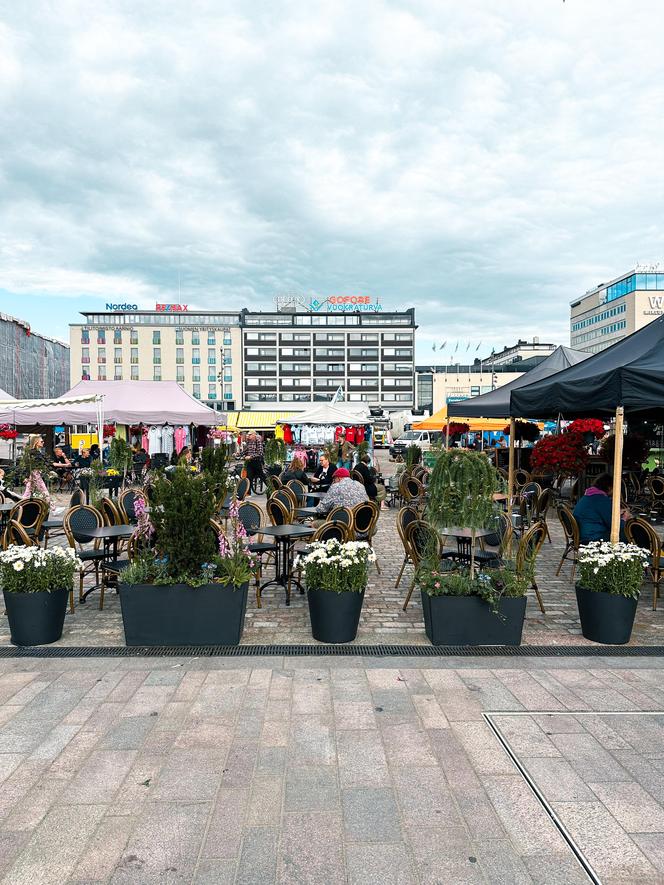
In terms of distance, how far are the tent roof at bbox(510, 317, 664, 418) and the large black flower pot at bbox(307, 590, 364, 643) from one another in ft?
11.9

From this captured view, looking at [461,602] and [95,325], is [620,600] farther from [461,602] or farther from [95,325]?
[95,325]

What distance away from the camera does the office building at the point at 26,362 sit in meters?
68.8

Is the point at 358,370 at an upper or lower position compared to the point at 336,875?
upper

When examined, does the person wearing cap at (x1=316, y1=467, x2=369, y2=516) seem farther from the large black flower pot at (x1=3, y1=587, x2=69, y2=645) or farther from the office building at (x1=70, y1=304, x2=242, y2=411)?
the office building at (x1=70, y1=304, x2=242, y2=411)

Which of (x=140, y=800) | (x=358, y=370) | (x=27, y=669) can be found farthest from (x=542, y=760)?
(x=358, y=370)

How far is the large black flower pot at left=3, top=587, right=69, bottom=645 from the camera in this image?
203 inches

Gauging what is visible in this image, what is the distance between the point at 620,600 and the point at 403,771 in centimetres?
290

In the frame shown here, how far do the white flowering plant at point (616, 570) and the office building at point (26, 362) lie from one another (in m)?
72.8

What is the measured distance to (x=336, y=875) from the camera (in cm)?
247

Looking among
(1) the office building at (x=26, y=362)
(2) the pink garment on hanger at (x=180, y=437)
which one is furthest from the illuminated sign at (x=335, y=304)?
(2) the pink garment on hanger at (x=180, y=437)

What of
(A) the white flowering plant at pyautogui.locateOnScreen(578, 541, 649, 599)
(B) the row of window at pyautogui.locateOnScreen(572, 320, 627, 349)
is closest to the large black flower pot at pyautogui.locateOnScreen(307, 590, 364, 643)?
(A) the white flowering plant at pyautogui.locateOnScreen(578, 541, 649, 599)

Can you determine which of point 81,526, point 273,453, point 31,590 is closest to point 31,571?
point 31,590

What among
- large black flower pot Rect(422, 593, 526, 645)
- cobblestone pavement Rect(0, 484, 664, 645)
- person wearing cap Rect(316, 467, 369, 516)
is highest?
person wearing cap Rect(316, 467, 369, 516)

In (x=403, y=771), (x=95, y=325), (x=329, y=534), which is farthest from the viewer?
(x=95, y=325)
